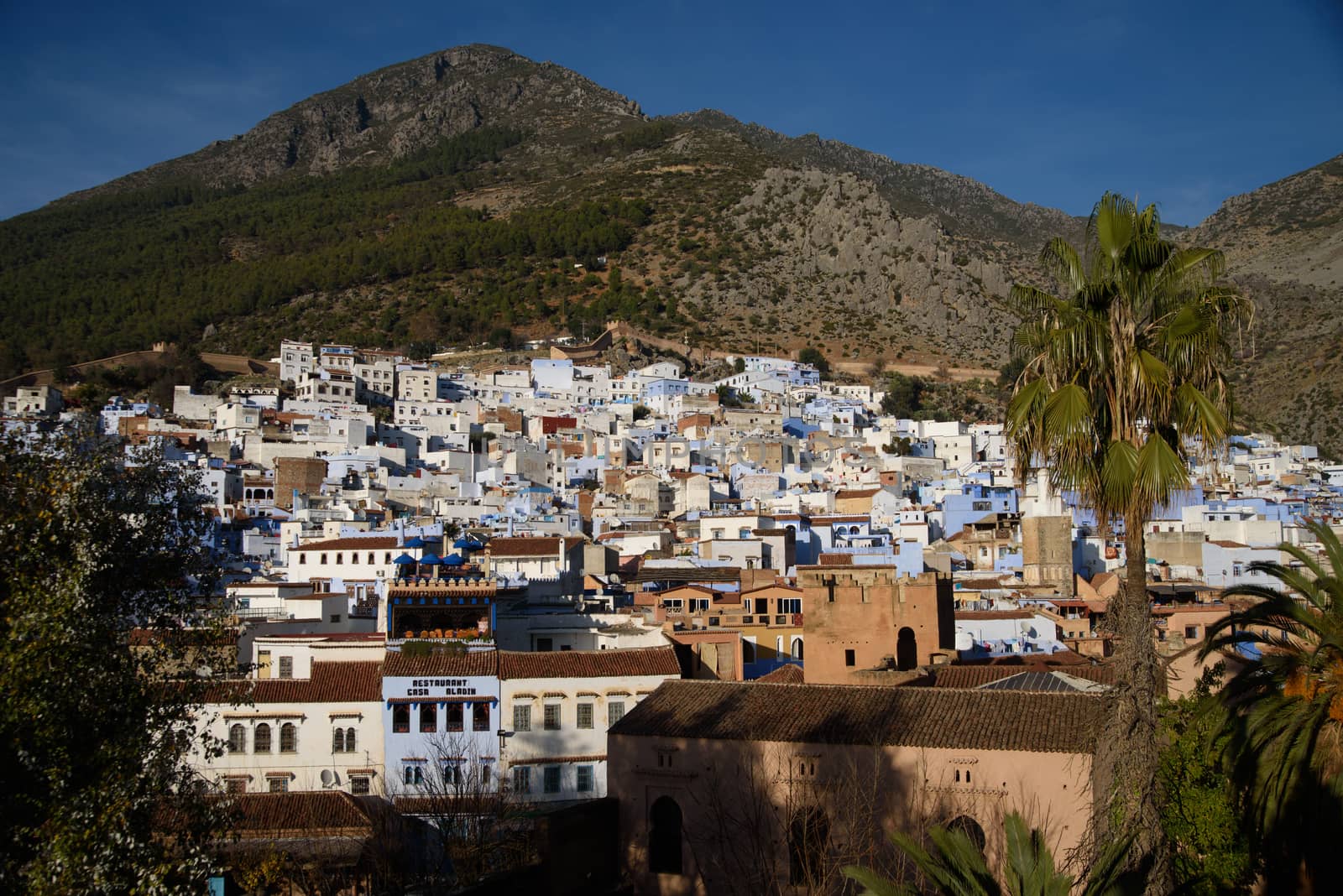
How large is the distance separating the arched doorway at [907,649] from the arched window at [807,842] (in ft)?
35.1

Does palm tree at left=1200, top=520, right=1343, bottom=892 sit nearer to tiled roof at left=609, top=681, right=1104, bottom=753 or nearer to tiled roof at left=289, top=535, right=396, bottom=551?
tiled roof at left=609, top=681, right=1104, bottom=753

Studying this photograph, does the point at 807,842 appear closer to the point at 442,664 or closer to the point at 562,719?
the point at 562,719

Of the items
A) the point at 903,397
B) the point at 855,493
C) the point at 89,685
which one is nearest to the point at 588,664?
the point at 89,685

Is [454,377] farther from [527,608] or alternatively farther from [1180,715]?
[1180,715]

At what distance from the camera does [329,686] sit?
26.5 metres

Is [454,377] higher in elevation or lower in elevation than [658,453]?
A: higher

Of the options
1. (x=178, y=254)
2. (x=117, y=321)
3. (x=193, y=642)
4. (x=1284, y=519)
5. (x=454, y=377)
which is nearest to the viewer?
(x=193, y=642)

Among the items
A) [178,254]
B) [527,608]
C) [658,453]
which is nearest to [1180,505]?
[658,453]

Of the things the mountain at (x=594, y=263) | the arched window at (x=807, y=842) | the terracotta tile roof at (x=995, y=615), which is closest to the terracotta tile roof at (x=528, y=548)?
the terracotta tile roof at (x=995, y=615)

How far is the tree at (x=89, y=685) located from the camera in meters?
10.2

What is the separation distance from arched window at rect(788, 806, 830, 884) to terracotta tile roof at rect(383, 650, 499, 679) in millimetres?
11086

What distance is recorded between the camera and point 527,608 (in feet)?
112

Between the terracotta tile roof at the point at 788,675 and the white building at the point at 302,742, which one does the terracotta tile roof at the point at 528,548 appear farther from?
the white building at the point at 302,742

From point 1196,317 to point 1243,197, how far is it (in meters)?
154
